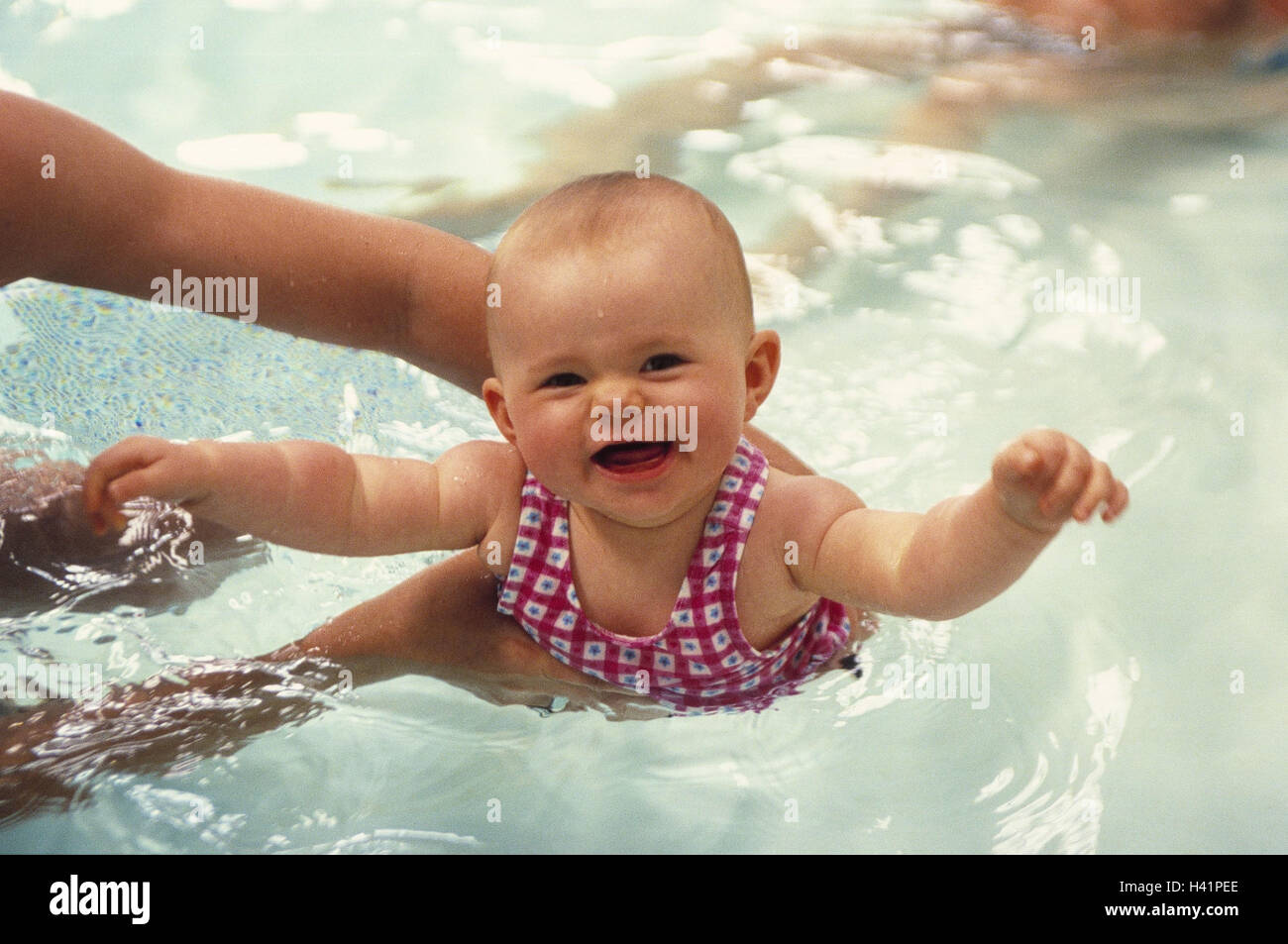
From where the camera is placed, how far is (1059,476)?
1.02 m

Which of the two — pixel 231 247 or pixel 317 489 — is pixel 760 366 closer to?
pixel 317 489

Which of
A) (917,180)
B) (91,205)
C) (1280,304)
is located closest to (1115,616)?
(1280,304)

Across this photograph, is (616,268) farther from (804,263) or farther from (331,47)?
(331,47)

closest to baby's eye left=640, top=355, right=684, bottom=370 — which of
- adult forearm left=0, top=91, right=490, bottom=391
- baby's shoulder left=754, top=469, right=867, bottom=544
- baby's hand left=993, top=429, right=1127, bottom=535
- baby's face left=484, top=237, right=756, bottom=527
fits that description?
baby's face left=484, top=237, right=756, bottom=527

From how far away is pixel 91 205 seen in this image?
1440 millimetres

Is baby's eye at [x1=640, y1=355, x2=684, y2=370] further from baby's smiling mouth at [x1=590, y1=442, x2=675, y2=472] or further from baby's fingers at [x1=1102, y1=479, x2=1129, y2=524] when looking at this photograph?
baby's fingers at [x1=1102, y1=479, x2=1129, y2=524]

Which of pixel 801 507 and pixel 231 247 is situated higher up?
pixel 231 247

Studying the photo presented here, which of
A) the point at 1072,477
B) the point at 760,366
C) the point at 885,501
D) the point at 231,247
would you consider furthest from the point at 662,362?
the point at 885,501

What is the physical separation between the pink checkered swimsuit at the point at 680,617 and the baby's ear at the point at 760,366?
0.08m

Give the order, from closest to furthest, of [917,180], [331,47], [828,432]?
[828,432], [917,180], [331,47]

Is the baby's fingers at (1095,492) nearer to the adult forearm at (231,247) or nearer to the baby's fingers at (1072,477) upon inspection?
the baby's fingers at (1072,477)

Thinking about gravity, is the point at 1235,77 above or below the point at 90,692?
above

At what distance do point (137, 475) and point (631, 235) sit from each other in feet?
1.70
